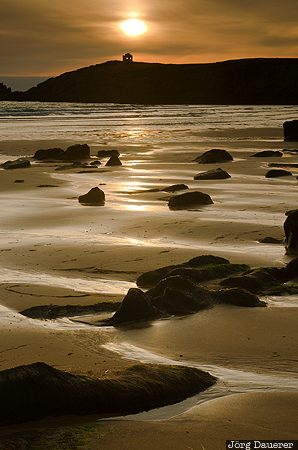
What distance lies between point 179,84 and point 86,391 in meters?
133

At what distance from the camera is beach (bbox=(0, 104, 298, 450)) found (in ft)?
13.8

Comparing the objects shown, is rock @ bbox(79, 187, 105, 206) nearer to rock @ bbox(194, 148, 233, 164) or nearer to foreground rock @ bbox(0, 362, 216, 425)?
rock @ bbox(194, 148, 233, 164)

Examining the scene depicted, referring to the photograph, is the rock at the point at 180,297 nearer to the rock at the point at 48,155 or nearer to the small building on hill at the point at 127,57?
the rock at the point at 48,155

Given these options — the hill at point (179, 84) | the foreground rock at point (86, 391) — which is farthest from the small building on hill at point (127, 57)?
the foreground rock at point (86, 391)

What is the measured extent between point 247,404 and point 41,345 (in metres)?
1.80

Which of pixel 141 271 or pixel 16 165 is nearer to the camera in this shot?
pixel 141 271

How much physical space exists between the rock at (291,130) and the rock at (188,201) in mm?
19370

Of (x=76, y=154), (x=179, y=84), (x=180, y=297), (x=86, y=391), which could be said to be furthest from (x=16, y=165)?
(x=179, y=84)

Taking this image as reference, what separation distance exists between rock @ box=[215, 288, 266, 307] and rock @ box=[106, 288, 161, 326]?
2.07ft

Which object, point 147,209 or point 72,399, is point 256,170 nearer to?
point 147,209

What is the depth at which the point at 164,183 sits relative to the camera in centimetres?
1692

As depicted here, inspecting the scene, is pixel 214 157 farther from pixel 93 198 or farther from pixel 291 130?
pixel 291 130

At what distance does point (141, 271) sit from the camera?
8.48 metres

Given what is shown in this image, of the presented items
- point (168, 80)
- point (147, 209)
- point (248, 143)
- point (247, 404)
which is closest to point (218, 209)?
point (147, 209)
